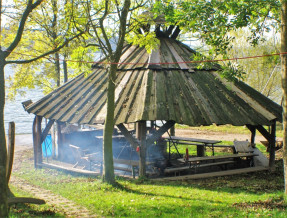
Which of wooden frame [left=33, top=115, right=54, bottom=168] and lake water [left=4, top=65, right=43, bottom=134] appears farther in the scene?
lake water [left=4, top=65, right=43, bottom=134]

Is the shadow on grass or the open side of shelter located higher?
the open side of shelter

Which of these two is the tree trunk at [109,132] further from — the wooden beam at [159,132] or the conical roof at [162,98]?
the wooden beam at [159,132]

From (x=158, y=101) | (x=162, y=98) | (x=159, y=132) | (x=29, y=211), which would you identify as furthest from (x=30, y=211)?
(x=162, y=98)

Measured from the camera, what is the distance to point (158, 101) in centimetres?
1169

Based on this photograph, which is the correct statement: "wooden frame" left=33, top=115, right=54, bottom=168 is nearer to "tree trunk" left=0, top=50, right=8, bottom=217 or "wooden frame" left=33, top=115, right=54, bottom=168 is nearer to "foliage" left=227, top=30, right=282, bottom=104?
"tree trunk" left=0, top=50, right=8, bottom=217

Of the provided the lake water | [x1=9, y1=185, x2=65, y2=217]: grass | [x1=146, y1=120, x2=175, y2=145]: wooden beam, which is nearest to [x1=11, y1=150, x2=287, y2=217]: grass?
[x1=9, y1=185, x2=65, y2=217]: grass

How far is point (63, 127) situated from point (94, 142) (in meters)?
2.52

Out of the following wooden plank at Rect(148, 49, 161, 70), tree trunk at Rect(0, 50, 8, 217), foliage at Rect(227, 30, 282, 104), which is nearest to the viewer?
tree trunk at Rect(0, 50, 8, 217)

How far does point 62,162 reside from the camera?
1568 centimetres

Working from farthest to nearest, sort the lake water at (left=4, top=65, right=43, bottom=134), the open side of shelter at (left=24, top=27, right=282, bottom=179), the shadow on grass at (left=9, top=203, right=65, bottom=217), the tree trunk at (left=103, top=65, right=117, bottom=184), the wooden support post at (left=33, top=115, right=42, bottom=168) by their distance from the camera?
the lake water at (left=4, top=65, right=43, bottom=134)
the wooden support post at (left=33, top=115, right=42, bottom=168)
the open side of shelter at (left=24, top=27, right=282, bottom=179)
the tree trunk at (left=103, top=65, right=117, bottom=184)
the shadow on grass at (left=9, top=203, right=65, bottom=217)

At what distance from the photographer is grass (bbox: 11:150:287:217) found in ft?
23.6

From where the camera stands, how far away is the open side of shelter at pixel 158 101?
451 inches

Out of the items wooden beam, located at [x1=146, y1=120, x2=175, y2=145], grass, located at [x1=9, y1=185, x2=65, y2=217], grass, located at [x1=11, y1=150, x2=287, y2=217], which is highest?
wooden beam, located at [x1=146, y1=120, x2=175, y2=145]

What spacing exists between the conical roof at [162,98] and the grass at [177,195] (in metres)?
2.42
